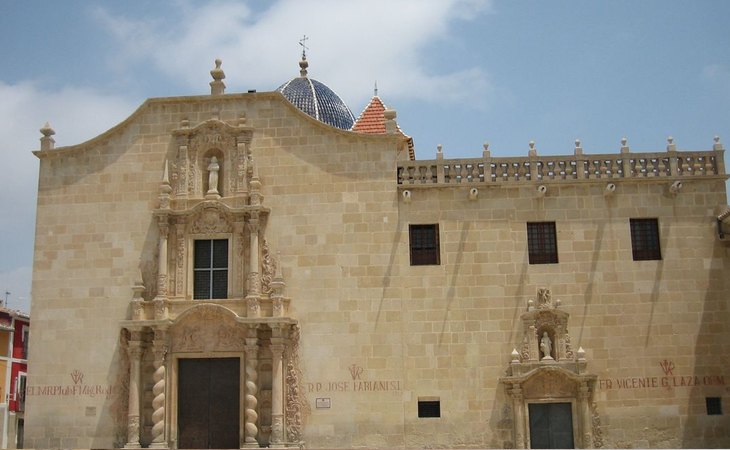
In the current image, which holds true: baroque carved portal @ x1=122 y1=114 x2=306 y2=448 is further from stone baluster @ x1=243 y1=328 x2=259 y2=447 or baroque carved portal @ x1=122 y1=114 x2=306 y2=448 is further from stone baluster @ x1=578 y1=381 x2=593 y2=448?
stone baluster @ x1=578 y1=381 x2=593 y2=448

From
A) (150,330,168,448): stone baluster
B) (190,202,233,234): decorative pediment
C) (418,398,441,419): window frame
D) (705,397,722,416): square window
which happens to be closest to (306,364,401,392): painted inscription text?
(418,398,441,419): window frame

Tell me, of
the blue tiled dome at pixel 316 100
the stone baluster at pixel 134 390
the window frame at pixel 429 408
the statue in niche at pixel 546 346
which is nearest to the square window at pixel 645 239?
the statue in niche at pixel 546 346

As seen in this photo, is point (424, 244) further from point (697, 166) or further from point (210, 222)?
point (697, 166)

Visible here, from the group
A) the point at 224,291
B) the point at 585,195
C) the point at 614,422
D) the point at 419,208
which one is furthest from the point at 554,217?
the point at 224,291

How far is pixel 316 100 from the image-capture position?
3756cm

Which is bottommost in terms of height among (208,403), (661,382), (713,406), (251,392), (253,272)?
(713,406)

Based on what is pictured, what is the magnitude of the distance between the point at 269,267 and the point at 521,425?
25.6 feet

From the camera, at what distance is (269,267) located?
22.2 meters

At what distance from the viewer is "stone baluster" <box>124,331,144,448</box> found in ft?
69.7

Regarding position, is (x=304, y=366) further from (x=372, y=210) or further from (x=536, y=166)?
(x=536, y=166)

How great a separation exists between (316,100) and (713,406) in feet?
74.0

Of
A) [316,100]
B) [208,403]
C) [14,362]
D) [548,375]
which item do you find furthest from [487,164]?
[14,362]

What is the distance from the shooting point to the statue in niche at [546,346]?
2105cm

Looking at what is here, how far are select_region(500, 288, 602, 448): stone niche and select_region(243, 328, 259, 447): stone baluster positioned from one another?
6.44 meters
